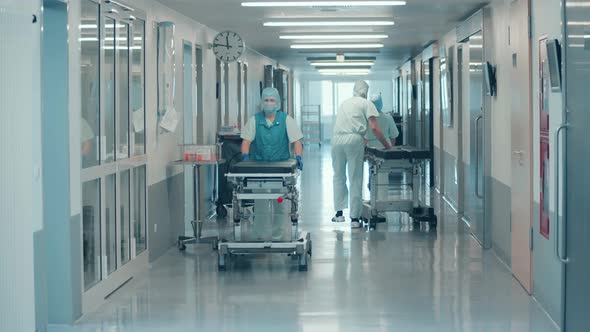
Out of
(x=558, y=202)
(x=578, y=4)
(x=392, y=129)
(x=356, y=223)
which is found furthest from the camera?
(x=392, y=129)

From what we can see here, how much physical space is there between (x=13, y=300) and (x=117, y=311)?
2.10 meters

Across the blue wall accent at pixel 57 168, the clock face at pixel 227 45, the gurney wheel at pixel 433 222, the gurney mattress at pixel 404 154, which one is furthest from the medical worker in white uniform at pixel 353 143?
the blue wall accent at pixel 57 168

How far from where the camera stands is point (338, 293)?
24.1ft

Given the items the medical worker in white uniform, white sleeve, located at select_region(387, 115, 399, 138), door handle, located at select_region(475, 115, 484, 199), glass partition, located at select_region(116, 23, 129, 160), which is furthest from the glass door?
glass partition, located at select_region(116, 23, 129, 160)

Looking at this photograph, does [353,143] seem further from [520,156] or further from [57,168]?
[57,168]

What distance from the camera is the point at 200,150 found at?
31.3 feet

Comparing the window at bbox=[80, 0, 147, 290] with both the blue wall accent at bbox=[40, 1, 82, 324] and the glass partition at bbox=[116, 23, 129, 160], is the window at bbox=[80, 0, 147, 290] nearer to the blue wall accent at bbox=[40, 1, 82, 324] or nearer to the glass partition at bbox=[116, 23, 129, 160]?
the glass partition at bbox=[116, 23, 129, 160]

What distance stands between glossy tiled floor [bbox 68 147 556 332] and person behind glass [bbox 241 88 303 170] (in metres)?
1.06

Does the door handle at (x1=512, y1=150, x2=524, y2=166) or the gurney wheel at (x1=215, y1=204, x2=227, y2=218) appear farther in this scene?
the gurney wheel at (x1=215, y1=204, x2=227, y2=218)

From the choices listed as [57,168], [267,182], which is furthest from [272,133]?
[57,168]

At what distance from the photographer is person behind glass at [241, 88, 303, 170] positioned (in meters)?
9.11

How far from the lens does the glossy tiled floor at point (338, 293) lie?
20.8ft

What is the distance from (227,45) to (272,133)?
2770 mm

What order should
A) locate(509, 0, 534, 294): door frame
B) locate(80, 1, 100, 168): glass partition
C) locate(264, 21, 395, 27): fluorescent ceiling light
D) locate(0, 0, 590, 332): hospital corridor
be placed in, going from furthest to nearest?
locate(264, 21, 395, 27): fluorescent ceiling light, locate(509, 0, 534, 294): door frame, locate(80, 1, 100, 168): glass partition, locate(0, 0, 590, 332): hospital corridor
